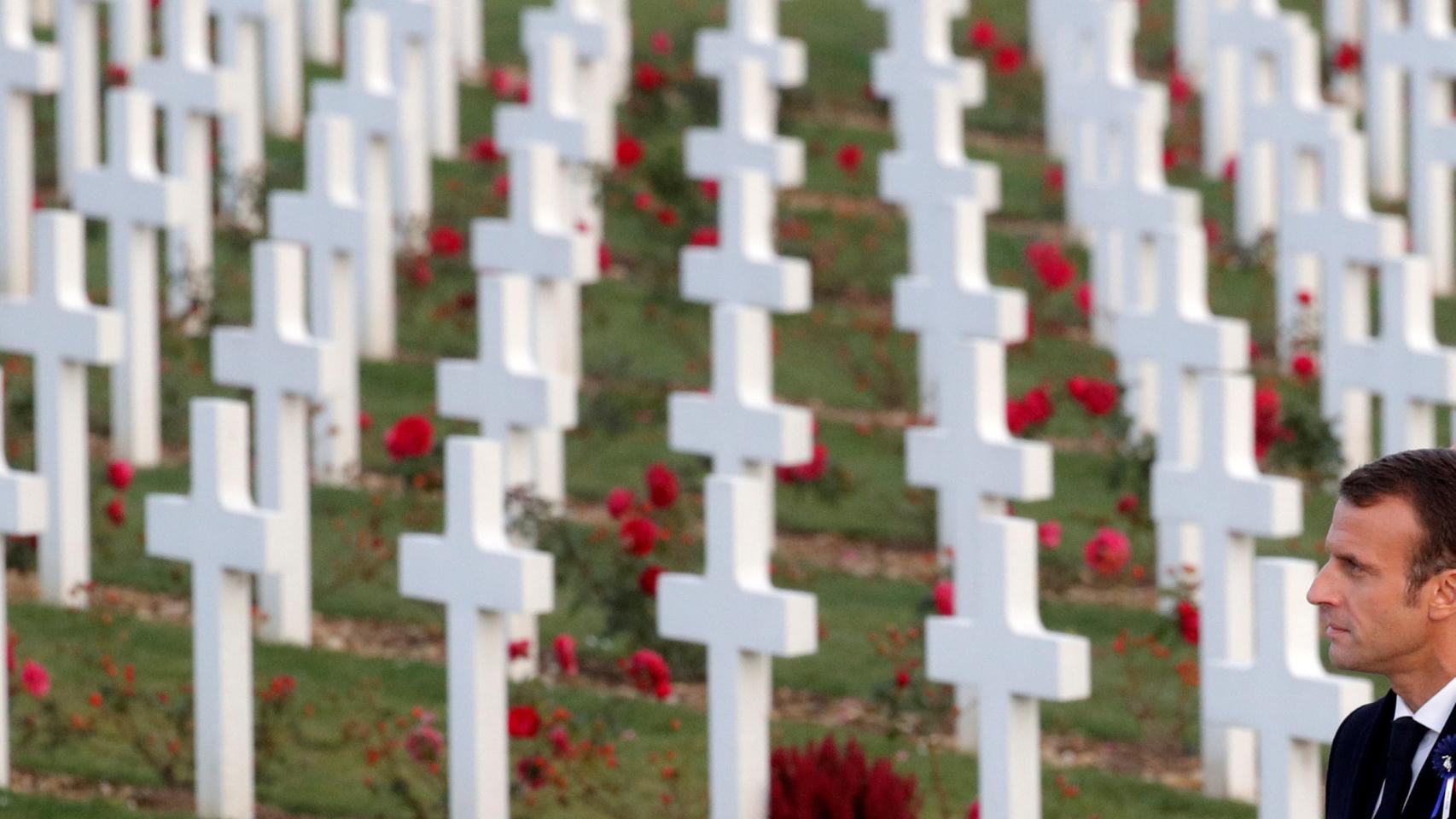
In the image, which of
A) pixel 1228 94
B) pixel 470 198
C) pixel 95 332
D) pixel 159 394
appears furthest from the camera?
pixel 1228 94

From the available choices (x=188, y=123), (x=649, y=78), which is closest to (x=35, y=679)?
(x=188, y=123)

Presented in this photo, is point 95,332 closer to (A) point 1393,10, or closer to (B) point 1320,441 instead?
(B) point 1320,441

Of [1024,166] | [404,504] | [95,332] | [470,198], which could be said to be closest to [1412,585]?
[95,332]

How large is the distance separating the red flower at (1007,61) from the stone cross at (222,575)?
586 centimetres

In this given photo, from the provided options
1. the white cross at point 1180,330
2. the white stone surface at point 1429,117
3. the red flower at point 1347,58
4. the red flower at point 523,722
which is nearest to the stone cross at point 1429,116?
the white stone surface at point 1429,117

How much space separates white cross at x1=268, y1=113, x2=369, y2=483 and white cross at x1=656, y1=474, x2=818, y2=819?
276 centimetres

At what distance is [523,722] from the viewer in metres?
6.33

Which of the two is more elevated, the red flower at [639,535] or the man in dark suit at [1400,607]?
the red flower at [639,535]

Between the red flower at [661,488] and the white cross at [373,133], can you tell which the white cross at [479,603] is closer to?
the red flower at [661,488]

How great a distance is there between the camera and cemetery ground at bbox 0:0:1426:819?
6875 millimetres

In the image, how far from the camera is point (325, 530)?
853cm

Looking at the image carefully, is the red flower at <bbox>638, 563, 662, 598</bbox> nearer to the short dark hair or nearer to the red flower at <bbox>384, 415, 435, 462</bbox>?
the red flower at <bbox>384, 415, 435, 462</bbox>

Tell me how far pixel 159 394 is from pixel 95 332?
1745mm

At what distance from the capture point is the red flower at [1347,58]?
1187 centimetres
